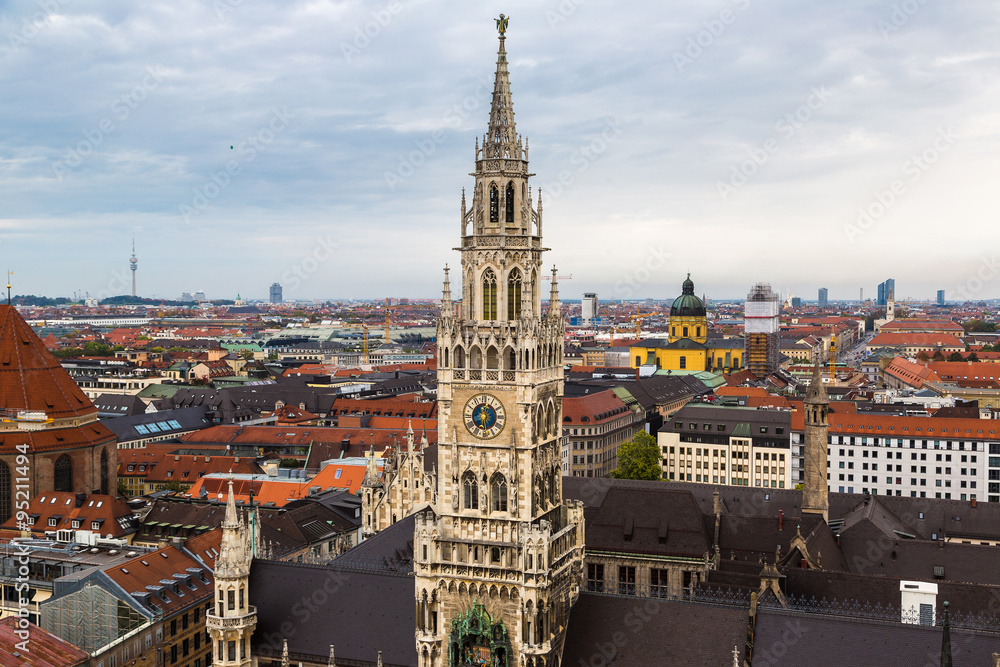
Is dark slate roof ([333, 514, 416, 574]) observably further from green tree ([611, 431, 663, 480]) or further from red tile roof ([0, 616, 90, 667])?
green tree ([611, 431, 663, 480])

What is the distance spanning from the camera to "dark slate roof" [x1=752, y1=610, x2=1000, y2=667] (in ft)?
135

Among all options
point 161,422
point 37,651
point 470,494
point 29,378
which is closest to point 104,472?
point 29,378

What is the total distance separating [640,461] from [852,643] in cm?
7190

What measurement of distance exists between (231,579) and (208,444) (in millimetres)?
92779

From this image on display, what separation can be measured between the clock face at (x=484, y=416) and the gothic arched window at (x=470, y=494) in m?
2.03

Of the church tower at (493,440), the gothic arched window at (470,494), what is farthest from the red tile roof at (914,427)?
the gothic arched window at (470,494)

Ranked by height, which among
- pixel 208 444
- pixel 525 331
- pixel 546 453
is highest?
pixel 525 331

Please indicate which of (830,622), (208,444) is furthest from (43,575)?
(208,444)

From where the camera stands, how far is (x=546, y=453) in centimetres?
4453

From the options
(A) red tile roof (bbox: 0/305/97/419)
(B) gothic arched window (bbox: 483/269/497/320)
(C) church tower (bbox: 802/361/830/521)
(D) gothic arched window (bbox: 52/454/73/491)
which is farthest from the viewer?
(A) red tile roof (bbox: 0/305/97/419)

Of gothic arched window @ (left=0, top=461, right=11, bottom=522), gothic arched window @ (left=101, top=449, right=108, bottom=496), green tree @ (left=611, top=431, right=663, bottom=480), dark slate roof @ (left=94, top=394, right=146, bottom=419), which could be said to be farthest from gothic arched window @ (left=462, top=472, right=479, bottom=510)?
dark slate roof @ (left=94, top=394, right=146, bottom=419)

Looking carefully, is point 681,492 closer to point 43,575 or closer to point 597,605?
point 597,605

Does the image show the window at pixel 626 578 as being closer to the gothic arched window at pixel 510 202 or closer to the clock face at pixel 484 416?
the clock face at pixel 484 416

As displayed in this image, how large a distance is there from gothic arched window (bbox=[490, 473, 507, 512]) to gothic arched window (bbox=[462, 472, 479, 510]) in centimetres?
82
